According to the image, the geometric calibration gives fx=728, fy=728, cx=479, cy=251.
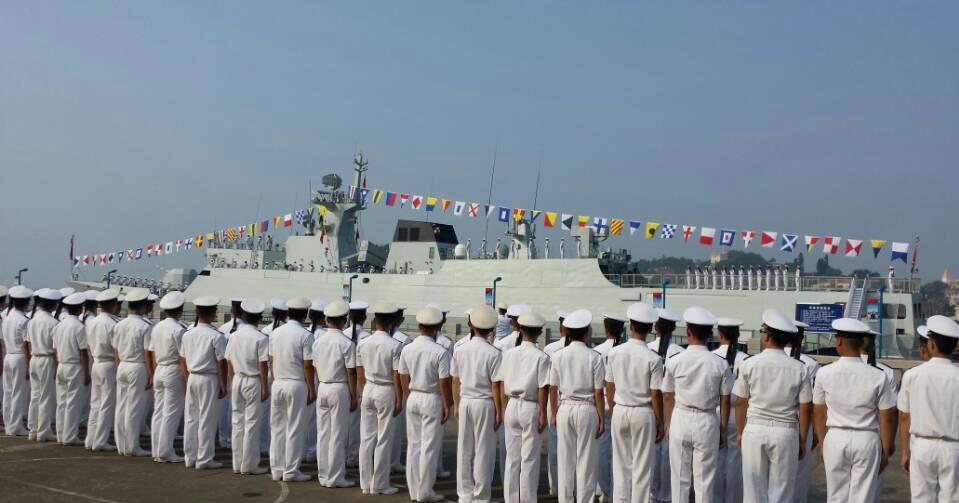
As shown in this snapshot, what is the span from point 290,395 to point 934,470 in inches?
200

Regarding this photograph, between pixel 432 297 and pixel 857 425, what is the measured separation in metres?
23.7

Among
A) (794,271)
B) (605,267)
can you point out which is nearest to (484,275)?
(605,267)

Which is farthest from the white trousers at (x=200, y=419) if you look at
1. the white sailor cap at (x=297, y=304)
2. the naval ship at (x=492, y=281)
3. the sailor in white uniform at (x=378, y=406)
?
the naval ship at (x=492, y=281)

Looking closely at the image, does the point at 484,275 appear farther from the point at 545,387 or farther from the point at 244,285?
the point at 545,387

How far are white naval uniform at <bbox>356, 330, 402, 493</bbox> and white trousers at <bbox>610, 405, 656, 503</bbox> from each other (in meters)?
2.02

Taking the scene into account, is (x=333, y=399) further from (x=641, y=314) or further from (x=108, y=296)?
(x=108, y=296)

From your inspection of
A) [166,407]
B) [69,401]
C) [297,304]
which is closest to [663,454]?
[297,304]

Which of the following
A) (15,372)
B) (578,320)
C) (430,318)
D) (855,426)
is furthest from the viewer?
(15,372)

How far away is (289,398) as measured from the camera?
265 inches

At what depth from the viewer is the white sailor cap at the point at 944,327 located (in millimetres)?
4533

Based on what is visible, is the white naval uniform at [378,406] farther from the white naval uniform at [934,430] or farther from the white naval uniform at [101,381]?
the white naval uniform at [934,430]

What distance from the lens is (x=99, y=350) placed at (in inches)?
314

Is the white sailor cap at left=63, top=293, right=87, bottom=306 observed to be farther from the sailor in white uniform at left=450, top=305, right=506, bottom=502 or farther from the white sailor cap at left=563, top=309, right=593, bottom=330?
the white sailor cap at left=563, top=309, right=593, bottom=330

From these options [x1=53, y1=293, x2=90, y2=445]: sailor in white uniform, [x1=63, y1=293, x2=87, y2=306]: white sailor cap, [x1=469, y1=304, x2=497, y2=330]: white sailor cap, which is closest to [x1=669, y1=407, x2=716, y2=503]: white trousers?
[x1=469, y1=304, x2=497, y2=330]: white sailor cap
